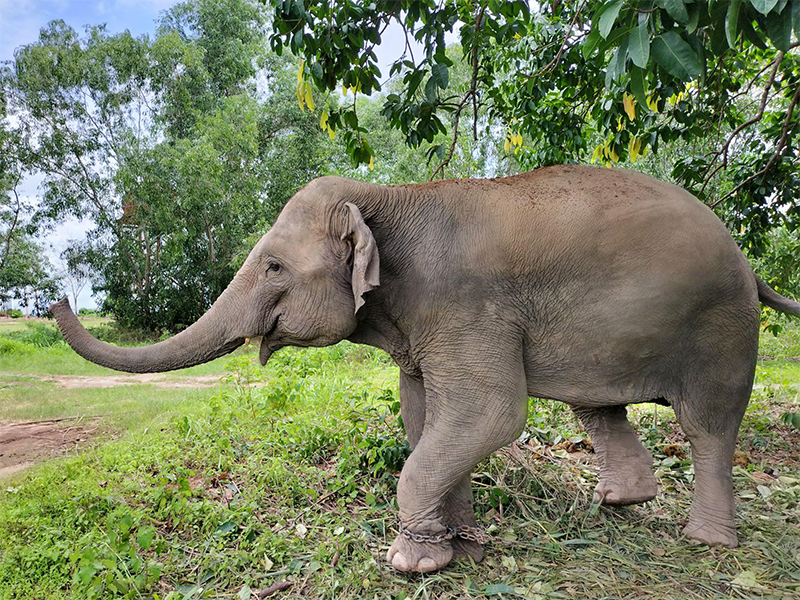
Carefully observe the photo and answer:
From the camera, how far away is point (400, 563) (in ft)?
8.95

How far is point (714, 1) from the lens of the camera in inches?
72.4

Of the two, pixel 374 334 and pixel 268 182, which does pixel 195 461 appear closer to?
pixel 374 334

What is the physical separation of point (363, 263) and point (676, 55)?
4.42ft

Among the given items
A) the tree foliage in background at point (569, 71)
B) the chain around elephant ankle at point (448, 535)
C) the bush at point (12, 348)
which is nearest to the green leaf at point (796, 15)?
the tree foliage in background at point (569, 71)

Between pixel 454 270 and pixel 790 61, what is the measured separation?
402 centimetres

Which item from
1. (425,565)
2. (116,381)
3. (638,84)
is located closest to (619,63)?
(638,84)

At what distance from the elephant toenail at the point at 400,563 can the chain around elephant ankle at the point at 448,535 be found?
0.31 feet

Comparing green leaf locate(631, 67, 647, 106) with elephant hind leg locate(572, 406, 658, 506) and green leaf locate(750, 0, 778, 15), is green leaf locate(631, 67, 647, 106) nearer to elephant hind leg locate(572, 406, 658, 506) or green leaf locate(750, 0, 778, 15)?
green leaf locate(750, 0, 778, 15)

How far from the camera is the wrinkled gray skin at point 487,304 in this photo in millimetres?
2670

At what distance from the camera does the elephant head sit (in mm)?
2643

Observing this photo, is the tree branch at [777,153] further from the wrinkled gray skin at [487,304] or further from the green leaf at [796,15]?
the green leaf at [796,15]

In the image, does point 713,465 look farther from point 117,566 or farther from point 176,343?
point 117,566

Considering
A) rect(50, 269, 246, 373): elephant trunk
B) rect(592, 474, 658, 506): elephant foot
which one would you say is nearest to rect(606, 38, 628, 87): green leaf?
rect(50, 269, 246, 373): elephant trunk

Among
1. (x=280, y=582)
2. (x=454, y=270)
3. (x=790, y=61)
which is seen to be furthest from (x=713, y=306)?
(x=790, y=61)
